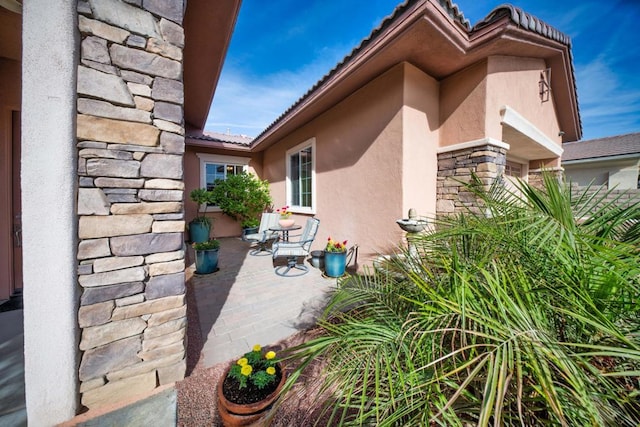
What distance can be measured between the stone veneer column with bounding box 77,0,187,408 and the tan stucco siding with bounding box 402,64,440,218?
2861mm

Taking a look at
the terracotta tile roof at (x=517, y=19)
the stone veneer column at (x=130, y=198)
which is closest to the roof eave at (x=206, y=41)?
the stone veneer column at (x=130, y=198)

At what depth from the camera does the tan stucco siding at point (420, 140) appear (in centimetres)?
326

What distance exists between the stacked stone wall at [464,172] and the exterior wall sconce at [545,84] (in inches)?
101

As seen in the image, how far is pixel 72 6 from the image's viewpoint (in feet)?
4.39

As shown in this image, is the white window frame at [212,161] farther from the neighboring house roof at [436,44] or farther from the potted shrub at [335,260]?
the potted shrub at [335,260]

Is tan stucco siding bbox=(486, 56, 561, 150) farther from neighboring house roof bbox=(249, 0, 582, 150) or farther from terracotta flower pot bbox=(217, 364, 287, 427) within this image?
terracotta flower pot bbox=(217, 364, 287, 427)

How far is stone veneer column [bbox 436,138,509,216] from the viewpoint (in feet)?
10.3

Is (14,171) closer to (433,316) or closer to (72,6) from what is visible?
(72,6)

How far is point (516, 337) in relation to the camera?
85 cm

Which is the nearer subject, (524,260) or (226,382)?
(524,260)

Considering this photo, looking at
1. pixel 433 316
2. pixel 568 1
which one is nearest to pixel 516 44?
pixel 568 1

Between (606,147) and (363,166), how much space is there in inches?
602

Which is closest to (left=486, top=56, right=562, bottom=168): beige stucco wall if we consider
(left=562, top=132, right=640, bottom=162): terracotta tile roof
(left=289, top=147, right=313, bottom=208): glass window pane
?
(left=289, top=147, right=313, bottom=208): glass window pane

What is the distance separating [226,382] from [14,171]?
148 inches
